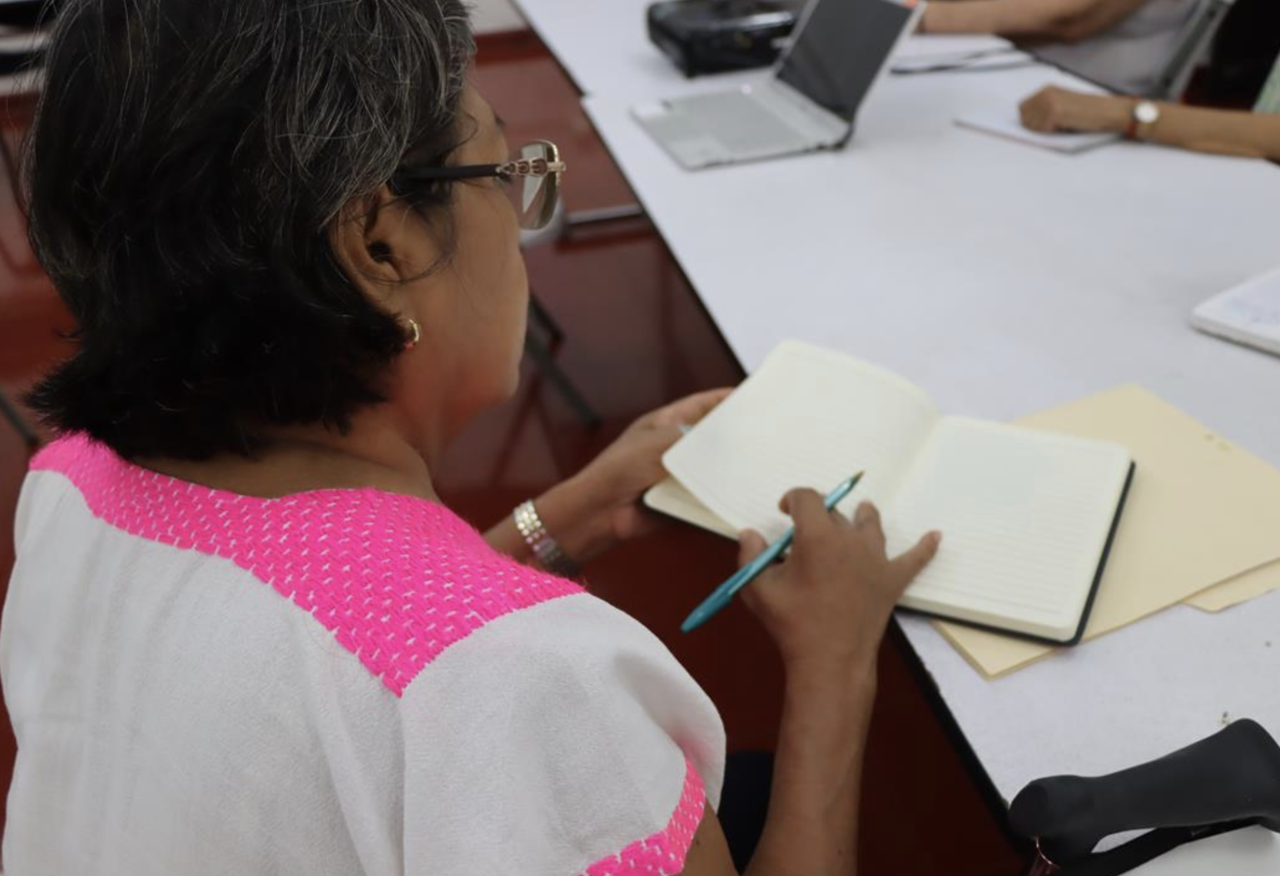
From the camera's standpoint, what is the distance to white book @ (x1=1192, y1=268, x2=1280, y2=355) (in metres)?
1.15

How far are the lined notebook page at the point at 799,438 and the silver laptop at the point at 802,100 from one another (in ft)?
2.55

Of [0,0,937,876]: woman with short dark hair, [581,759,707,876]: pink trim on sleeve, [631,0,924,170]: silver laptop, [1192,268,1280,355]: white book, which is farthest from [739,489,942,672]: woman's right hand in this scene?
[631,0,924,170]: silver laptop

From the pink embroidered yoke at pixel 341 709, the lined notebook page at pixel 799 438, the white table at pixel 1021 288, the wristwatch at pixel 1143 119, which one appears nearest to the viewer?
the pink embroidered yoke at pixel 341 709

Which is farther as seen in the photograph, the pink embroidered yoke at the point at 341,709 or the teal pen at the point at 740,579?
the teal pen at the point at 740,579

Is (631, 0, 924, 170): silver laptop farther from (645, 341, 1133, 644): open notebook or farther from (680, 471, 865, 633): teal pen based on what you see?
(680, 471, 865, 633): teal pen

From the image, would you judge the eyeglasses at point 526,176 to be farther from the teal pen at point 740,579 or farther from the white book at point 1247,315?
the white book at point 1247,315

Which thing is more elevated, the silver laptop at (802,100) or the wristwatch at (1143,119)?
the wristwatch at (1143,119)

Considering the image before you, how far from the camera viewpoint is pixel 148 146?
579 millimetres

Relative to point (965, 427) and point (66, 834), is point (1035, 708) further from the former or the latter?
point (66, 834)

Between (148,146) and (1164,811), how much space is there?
72 cm

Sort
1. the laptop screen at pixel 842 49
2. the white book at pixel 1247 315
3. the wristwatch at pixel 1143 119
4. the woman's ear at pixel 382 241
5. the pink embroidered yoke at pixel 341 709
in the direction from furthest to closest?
the laptop screen at pixel 842 49
the wristwatch at pixel 1143 119
the white book at pixel 1247 315
the woman's ear at pixel 382 241
the pink embroidered yoke at pixel 341 709

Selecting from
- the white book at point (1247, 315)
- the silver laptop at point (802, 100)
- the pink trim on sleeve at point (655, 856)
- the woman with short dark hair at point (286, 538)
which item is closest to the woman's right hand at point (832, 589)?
the woman with short dark hair at point (286, 538)

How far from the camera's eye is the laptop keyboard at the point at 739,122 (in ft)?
5.95

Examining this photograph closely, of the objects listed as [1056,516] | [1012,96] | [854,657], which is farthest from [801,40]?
[854,657]
